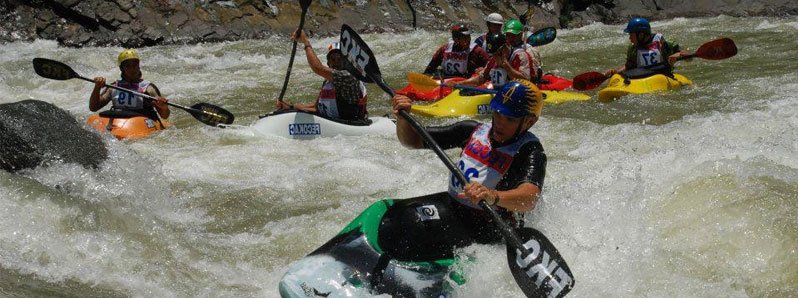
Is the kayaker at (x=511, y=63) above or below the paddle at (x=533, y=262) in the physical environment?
below

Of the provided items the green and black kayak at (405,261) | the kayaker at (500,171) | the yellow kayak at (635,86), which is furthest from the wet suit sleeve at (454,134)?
the yellow kayak at (635,86)

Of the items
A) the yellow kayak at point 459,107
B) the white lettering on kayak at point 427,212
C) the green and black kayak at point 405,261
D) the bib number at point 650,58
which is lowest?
the yellow kayak at point 459,107

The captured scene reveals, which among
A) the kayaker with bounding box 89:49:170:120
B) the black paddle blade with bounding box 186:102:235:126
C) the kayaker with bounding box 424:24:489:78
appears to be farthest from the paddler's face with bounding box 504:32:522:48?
the kayaker with bounding box 89:49:170:120

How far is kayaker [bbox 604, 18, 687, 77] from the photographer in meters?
9.72

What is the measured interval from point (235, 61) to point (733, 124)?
27.6 feet

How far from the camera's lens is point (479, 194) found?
3.68m

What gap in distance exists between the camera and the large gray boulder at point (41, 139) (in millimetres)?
5395

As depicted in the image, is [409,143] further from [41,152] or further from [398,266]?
[41,152]

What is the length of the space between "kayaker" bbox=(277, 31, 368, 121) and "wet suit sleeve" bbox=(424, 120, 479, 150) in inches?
126

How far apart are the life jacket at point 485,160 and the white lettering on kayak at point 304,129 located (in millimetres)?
4017

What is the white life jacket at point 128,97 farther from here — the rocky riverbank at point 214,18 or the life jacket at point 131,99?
the rocky riverbank at point 214,18

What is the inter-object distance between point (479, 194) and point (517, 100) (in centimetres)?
46

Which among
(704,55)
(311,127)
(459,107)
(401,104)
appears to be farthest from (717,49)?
(401,104)

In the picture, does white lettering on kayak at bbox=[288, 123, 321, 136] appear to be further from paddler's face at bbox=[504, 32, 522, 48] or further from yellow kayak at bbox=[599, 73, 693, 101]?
yellow kayak at bbox=[599, 73, 693, 101]
